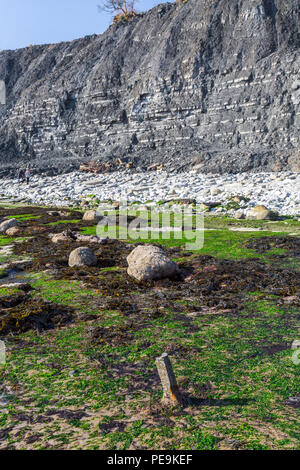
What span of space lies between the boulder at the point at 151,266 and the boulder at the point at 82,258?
1.58 m

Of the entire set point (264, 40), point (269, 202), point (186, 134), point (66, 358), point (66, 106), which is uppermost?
point (264, 40)

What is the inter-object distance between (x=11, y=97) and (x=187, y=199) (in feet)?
123

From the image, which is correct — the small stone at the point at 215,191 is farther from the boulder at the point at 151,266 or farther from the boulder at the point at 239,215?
the boulder at the point at 151,266

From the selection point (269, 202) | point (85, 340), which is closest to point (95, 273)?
point (85, 340)

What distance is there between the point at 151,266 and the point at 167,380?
4.35 m

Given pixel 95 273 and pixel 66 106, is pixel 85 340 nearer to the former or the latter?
pixel 95 273

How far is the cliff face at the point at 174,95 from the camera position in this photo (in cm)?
2859

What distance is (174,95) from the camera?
3397 cm

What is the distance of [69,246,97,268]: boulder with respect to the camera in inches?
370

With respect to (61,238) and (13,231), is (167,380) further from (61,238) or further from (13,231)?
(13,231)

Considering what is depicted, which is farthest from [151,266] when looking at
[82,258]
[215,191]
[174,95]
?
[174,95]

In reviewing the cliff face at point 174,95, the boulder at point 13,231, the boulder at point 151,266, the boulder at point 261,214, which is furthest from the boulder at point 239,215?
the cliff face at point 174,95

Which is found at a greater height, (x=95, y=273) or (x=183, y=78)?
(x=183, y=78)
